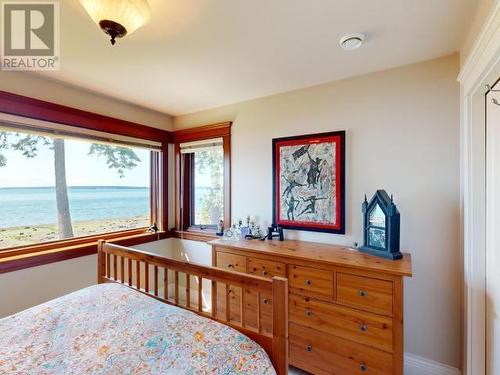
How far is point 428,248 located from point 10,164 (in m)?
3.53

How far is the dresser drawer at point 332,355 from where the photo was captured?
1.60 meters

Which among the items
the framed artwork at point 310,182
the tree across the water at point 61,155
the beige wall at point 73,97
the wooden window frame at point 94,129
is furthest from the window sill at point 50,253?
the framed artwork at point 310,182

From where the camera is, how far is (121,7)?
1.11 m

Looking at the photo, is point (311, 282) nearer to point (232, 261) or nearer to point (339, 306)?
point (339, 306)

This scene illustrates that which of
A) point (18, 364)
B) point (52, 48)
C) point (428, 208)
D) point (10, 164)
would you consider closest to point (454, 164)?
point (428, 208)

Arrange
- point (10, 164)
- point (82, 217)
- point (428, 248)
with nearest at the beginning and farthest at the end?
1. point (428, 248)
2. point (10, 164)
3. point (82, 217)

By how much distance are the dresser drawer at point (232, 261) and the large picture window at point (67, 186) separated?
1436 mm

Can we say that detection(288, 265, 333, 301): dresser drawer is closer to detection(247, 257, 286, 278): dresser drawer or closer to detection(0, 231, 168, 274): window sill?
detection(247, 257, 286, 278): dresser drawer

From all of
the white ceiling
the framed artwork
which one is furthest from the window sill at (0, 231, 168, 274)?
the framed artwork

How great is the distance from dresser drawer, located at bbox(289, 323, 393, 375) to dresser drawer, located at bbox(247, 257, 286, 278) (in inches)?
16.0

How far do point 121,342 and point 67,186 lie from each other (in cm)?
195

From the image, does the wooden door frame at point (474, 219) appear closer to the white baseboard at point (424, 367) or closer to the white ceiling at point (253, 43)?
the white baseboard at point (424, 367)

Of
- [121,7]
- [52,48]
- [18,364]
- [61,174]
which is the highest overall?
[52,48]

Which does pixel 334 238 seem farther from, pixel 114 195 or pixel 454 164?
pixel 114 195
